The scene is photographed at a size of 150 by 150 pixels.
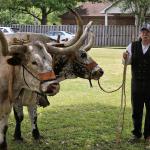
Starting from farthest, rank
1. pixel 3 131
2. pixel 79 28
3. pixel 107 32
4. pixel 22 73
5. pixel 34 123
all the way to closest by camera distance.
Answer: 1. pixel 107 32
2. pixel 34 123
3. pixel 79 28
4. pixel 3 131
5. pixel 22 73

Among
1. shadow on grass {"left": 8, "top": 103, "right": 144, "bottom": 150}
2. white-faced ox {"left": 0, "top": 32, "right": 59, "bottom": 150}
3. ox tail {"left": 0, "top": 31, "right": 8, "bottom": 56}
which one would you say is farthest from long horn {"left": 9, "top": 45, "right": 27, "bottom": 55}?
shadow on grass {"left": 8, "top": 103, "right": 144, "bottom": 150}

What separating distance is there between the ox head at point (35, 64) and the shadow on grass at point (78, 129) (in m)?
1.87

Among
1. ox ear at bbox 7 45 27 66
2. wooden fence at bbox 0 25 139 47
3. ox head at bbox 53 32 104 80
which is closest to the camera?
ox ear at bbox 7 45 27 66

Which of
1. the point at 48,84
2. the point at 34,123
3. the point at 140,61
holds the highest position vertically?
the point at 140,61

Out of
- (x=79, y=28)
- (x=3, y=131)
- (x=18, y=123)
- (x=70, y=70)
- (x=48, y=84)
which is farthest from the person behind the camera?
(x=70, y=70)

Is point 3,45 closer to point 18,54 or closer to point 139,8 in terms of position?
point 18,54

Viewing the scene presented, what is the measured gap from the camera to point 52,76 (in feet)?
26.0

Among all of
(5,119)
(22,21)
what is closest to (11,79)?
(5,119)

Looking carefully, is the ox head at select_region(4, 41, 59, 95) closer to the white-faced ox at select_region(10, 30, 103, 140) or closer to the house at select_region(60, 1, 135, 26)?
the white-faced ox at select_region(10, 30, 103, 140)

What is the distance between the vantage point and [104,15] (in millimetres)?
61531

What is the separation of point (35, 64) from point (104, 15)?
177ft

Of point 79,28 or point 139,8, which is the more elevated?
point 139,8

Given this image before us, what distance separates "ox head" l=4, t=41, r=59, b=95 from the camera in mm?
7934

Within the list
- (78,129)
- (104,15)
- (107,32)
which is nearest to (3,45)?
(78,129)
